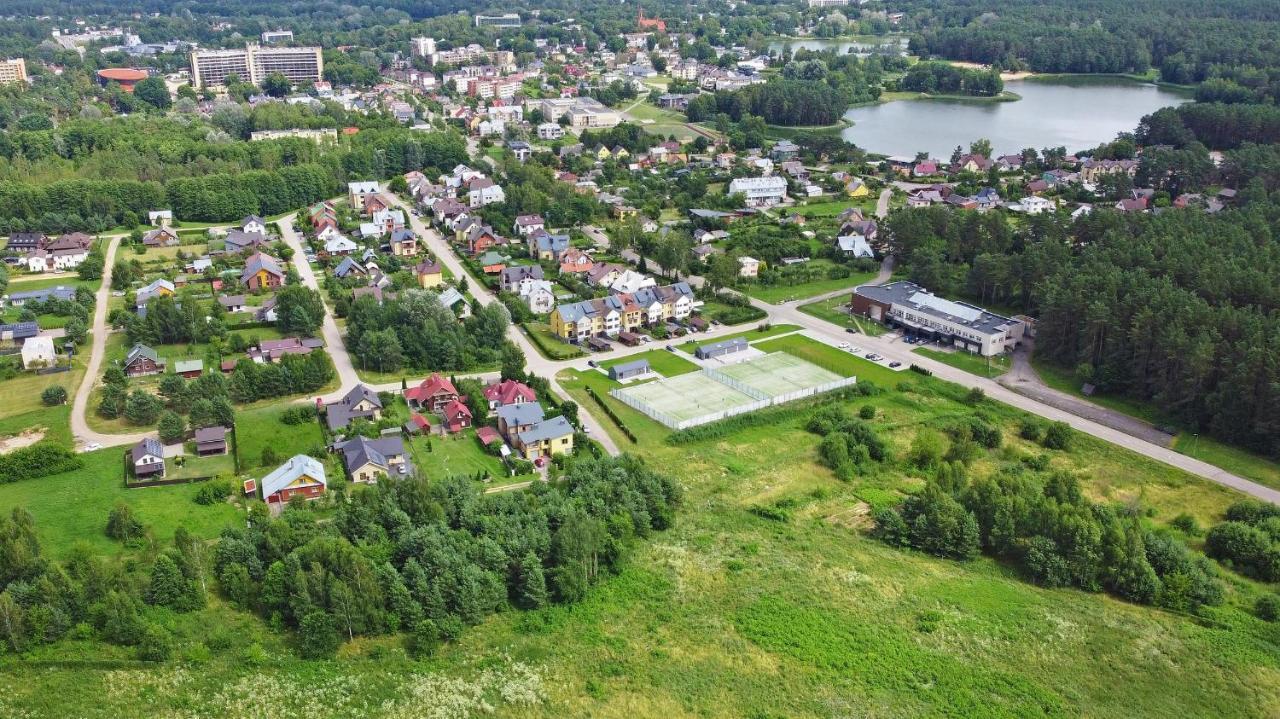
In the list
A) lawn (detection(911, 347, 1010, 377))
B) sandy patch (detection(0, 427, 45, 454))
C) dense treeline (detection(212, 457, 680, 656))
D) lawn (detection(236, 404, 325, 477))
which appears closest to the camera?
dense treeline (detection(212, 457, 680, 656))

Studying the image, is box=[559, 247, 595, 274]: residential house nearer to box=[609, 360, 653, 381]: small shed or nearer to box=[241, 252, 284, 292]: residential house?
box=[609, 360, 653, 381]: small shed

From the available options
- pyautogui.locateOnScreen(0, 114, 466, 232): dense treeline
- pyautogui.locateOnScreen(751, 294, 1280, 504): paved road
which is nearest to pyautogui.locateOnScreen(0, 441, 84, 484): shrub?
pyautogui.locateOnScreen(751, 294, 1280, 504): paved road

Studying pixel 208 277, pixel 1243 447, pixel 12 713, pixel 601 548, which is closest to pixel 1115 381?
pixel 1243 447

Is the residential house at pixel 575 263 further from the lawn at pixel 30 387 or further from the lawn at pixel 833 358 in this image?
the lawn at pixel 30 387

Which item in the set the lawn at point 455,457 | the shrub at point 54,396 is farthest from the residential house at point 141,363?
the lawn at point 455,457

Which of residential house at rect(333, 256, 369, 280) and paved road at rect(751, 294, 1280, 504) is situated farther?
residential house at rect(333, 256, 369, 280)

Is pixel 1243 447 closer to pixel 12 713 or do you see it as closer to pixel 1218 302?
pixel 1218 302
